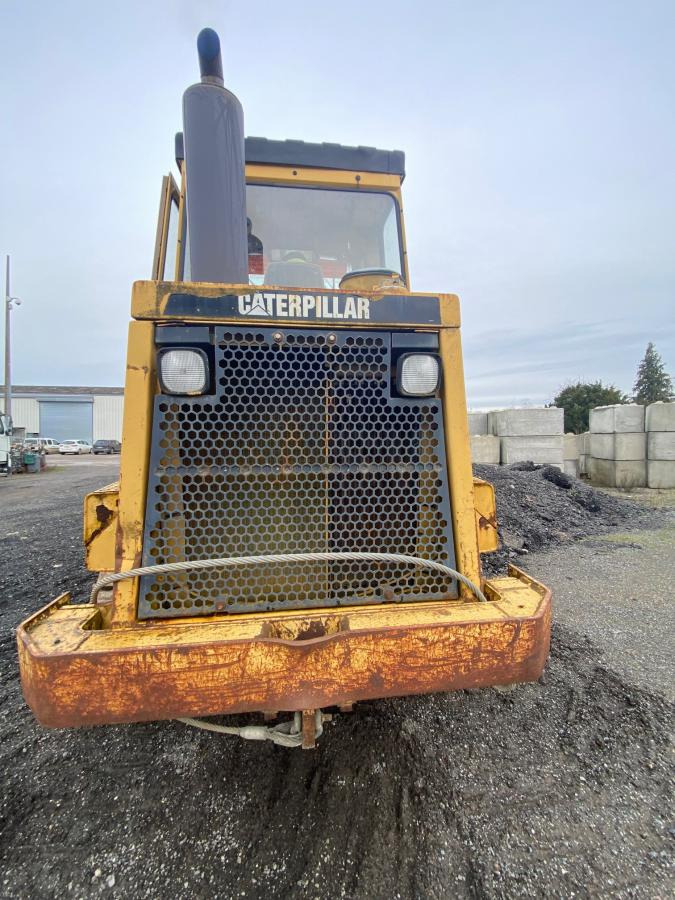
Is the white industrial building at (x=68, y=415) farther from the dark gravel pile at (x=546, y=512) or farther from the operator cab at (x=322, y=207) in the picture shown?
the operator cab at (x=322, y=207)

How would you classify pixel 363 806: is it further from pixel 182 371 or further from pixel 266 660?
pixel 182 371

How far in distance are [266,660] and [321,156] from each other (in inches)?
130

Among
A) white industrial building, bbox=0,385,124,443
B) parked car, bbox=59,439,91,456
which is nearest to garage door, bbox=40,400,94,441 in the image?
white industrial building, bbox=0,385,124,443

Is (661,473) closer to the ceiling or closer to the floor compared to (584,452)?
closer to the floor

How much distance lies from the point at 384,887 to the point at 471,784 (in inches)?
23.8

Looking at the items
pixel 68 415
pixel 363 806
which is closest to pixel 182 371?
pixel 363 806

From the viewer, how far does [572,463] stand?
12.1m

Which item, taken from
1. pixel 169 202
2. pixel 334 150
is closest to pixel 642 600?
pixel 334 150

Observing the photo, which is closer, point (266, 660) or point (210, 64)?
point (266, 660)

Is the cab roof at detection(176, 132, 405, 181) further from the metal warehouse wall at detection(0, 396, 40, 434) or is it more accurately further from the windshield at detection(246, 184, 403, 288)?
the metal warehouse wall at detection(0, 396, 40, 434)

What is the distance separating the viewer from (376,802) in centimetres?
185

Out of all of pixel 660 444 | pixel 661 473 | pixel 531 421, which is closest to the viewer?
pixel 531 421

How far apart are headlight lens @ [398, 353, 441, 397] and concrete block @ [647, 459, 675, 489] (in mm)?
11279

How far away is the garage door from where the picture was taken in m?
46.5
